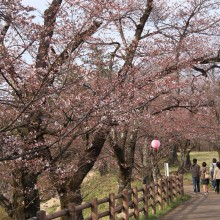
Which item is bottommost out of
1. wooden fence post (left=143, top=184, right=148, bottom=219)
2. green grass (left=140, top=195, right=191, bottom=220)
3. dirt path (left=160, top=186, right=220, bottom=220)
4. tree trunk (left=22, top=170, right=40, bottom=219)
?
dirt path (left=160, top=186, right=220, bottom=220)

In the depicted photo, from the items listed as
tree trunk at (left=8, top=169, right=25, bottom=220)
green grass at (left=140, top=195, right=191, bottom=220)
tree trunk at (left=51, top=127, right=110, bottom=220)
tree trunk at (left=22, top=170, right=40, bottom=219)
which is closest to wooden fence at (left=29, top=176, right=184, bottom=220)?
green grass at (left=140, top=195, right=191, bottom=220)

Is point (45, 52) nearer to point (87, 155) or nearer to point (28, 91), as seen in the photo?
point (28, 91)

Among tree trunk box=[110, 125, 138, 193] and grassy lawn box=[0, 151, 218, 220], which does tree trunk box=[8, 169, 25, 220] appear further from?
grassy lawn box=[0, 151, 218, 220]

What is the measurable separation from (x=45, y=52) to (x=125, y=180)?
8017 millimetres

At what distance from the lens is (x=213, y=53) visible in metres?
14.6

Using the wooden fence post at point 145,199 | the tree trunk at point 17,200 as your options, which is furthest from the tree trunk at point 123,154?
the tree trunk at point 17,200

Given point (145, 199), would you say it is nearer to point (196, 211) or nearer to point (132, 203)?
point (132, 203)

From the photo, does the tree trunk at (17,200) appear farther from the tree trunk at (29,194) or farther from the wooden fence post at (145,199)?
the wooden fence post at (145,199)

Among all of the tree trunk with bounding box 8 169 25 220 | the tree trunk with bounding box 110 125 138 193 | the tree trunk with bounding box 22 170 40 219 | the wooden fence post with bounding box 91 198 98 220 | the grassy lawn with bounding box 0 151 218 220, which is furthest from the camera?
the grassy lawn with bounding box 0 151 218 220

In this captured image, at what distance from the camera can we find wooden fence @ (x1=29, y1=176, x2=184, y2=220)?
7.17 meters

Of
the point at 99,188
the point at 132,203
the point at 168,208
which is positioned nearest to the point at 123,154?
the point at 168,208

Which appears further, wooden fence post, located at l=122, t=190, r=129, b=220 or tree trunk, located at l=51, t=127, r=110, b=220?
tree trunk, located at l=51, t=127, r=110, b=220

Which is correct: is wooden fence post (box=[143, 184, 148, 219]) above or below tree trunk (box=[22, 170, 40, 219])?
below

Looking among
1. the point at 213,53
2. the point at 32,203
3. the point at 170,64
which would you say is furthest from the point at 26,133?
the point at 213,53
